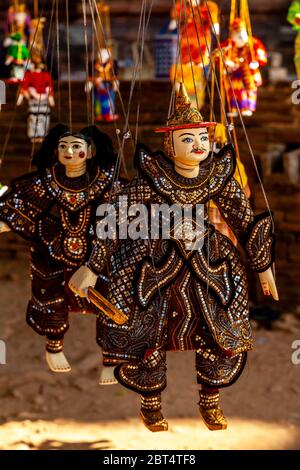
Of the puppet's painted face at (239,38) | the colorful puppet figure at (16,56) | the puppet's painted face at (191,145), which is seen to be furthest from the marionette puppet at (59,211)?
the colorful puppet figure at (16,56)

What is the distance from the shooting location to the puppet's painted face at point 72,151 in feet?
9.89

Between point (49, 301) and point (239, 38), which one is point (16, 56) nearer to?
point (239, 38)

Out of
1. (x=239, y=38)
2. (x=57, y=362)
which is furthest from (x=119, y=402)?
(x=57, y=362)

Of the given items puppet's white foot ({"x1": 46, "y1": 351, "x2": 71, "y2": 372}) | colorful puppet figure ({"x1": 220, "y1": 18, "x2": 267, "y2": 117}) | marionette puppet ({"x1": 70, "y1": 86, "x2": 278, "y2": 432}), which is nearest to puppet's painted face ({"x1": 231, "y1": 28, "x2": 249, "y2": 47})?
colorful puppet figure ({"x1": 220, "y1": 18, "x2": 267, "y2": 117})

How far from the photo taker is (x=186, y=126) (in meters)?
2.82

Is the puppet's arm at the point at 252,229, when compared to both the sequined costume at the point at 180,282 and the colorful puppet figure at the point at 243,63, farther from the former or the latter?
the colorful puppet figure at the point at 243,63

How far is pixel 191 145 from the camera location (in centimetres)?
282

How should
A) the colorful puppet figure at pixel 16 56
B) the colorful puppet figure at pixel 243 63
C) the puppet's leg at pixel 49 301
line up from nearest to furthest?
the puppet's leg at pixel 49 301
the colorful puppet figure at pixel 243 63
the colorful puppet figure at pixel 16 56

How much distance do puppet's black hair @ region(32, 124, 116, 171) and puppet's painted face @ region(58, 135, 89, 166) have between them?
0.07 feet

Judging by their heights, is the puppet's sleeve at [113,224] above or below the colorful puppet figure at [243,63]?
below

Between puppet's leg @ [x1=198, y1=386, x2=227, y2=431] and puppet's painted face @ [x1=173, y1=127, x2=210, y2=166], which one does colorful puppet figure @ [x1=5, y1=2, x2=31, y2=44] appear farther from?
puppet's leg @ [x1=198, y1=386, x2=227, y2=431]

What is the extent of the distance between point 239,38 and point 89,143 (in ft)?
5.56

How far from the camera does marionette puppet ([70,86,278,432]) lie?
9.34 ft
